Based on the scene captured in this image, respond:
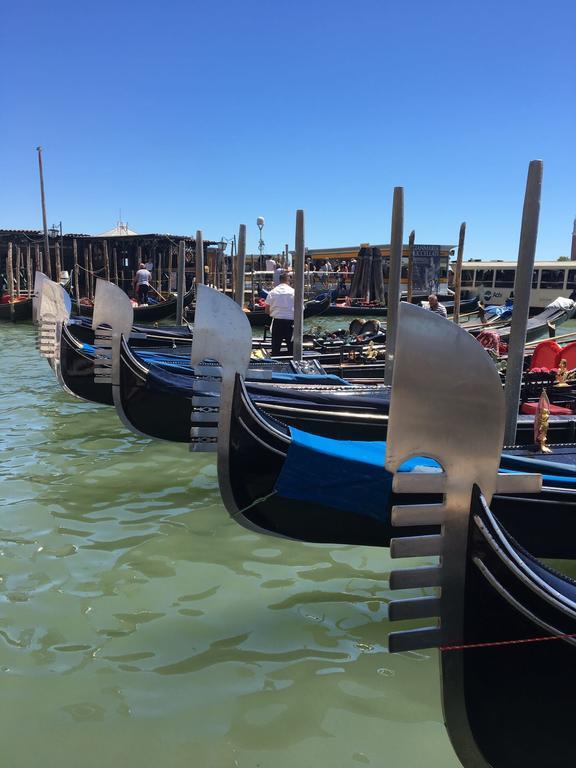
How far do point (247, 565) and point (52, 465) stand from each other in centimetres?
196

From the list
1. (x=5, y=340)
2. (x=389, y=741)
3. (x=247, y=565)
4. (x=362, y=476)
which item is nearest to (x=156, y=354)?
(x=247, y=565)

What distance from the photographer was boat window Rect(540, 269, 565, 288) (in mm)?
17969

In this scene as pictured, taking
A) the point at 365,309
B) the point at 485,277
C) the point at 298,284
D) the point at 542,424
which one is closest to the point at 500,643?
the point at 542,424

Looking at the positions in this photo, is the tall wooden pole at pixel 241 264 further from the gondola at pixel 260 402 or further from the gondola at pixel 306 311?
the gondola at pixel 306 311

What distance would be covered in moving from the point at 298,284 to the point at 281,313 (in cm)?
111

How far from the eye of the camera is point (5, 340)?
37.7 ft

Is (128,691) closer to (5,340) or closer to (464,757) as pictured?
(464,757)

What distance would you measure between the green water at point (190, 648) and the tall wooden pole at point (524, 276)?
1.13m

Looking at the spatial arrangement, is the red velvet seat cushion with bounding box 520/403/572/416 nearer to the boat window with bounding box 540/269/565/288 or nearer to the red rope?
the red rope

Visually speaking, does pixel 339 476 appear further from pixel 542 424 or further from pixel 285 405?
pixel 285 405

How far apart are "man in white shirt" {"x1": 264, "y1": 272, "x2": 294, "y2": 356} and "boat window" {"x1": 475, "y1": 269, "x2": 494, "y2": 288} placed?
44.7 ft

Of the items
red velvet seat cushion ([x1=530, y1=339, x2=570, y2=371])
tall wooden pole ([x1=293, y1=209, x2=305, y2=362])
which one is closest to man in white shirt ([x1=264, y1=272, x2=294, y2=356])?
tall wooden pole ([x1=293, y1=209, x2=305, y2=362])

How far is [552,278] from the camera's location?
18.2 metres

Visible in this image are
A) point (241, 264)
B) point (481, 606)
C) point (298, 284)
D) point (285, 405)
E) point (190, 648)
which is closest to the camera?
point (481, 606)
